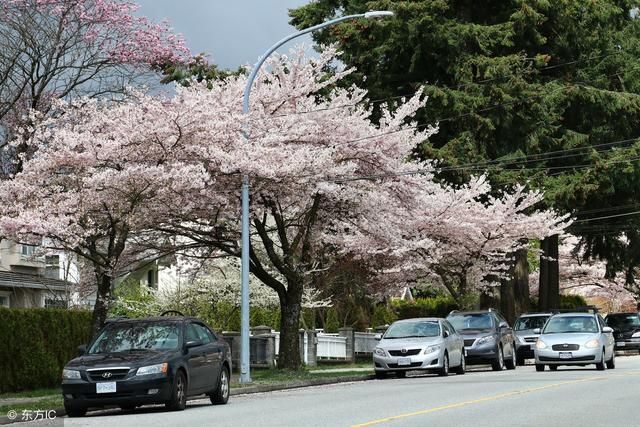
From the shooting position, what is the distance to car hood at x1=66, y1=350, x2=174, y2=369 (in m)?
17.7

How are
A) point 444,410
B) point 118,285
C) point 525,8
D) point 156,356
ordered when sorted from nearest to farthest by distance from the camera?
point 444,410, point 156,356, point 525,8, point 118,285

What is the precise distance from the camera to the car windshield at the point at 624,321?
47.1m

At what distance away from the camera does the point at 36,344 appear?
26562mm

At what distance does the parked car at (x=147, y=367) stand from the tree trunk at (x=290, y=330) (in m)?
11.3

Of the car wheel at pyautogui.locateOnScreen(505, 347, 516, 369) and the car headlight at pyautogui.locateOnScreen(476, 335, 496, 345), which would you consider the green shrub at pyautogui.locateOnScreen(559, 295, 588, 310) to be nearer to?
the car wheel at pyautogui.locateOnScreen(505, 347, 516, 369)

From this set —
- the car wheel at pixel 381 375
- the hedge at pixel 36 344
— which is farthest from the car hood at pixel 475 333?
the hedge at pixel 36 344

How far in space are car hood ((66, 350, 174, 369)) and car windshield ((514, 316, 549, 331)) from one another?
23.1 meters

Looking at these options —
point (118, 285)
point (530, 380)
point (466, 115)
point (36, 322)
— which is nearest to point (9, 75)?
point (36, 322)

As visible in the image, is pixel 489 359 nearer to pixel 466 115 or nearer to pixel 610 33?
pixel 466 115

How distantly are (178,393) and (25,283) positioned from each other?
28.1 metres

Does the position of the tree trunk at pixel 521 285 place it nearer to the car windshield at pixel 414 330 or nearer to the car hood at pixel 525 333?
the car hood at pixel 525 333

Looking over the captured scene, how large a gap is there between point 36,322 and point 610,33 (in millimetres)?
29357

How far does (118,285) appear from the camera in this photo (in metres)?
53.3

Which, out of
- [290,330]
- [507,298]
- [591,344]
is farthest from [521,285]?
[290,330]
